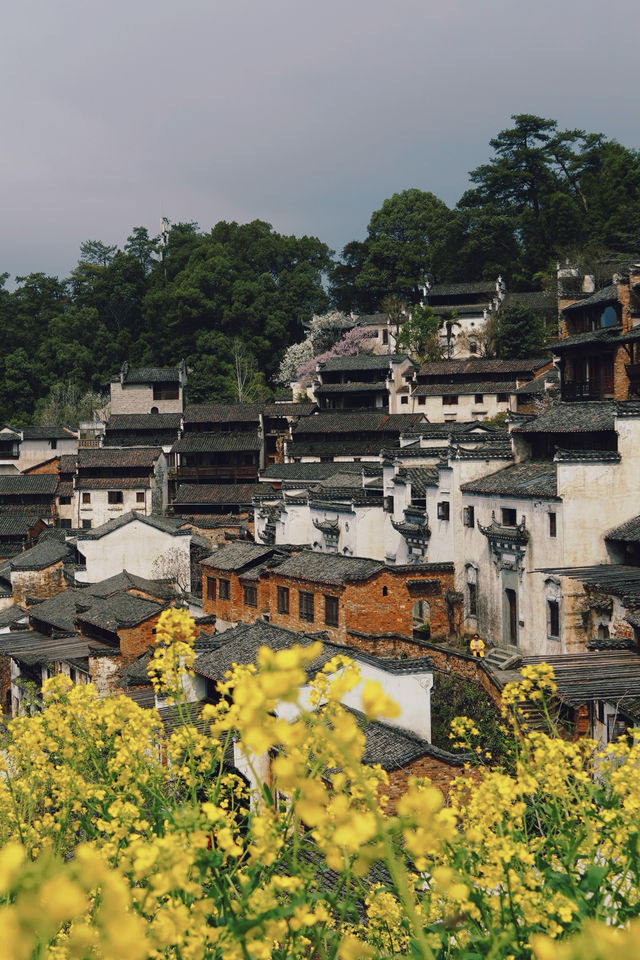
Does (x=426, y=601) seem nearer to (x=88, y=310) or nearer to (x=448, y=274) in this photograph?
(x=448, y=274)

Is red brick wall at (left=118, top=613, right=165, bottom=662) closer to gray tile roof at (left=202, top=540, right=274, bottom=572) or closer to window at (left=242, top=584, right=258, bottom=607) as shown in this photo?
window at (left=242, top=584, right=258, bottom=607)

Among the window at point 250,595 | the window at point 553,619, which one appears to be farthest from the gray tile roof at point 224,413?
the window at point 553,619

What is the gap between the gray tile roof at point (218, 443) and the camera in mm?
64062

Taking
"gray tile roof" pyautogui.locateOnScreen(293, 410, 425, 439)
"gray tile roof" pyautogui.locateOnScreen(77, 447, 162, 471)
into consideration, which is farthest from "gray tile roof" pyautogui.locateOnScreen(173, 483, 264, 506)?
"gray tile roof" pyautogui.locateOnScreen(293, 410, 425, 439)


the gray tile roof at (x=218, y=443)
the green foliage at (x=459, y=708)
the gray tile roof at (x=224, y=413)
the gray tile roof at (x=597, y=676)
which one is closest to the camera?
the gray tile roof at (x=597, y=676)

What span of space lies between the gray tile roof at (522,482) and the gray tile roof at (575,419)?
138cm

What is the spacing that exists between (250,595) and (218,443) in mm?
29494

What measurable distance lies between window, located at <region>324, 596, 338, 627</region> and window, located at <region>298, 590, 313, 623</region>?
2.99ft

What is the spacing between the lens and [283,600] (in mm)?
34062

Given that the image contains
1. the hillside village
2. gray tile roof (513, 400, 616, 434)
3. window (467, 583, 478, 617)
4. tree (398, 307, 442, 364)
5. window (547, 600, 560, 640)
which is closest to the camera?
the hillside village

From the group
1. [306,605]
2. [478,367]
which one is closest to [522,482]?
[306,605]

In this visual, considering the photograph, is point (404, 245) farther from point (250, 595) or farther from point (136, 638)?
point (136, 638)

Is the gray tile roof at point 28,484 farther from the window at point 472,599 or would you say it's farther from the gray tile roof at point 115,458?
the window at point 472,599

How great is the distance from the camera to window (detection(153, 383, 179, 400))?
249 ft
